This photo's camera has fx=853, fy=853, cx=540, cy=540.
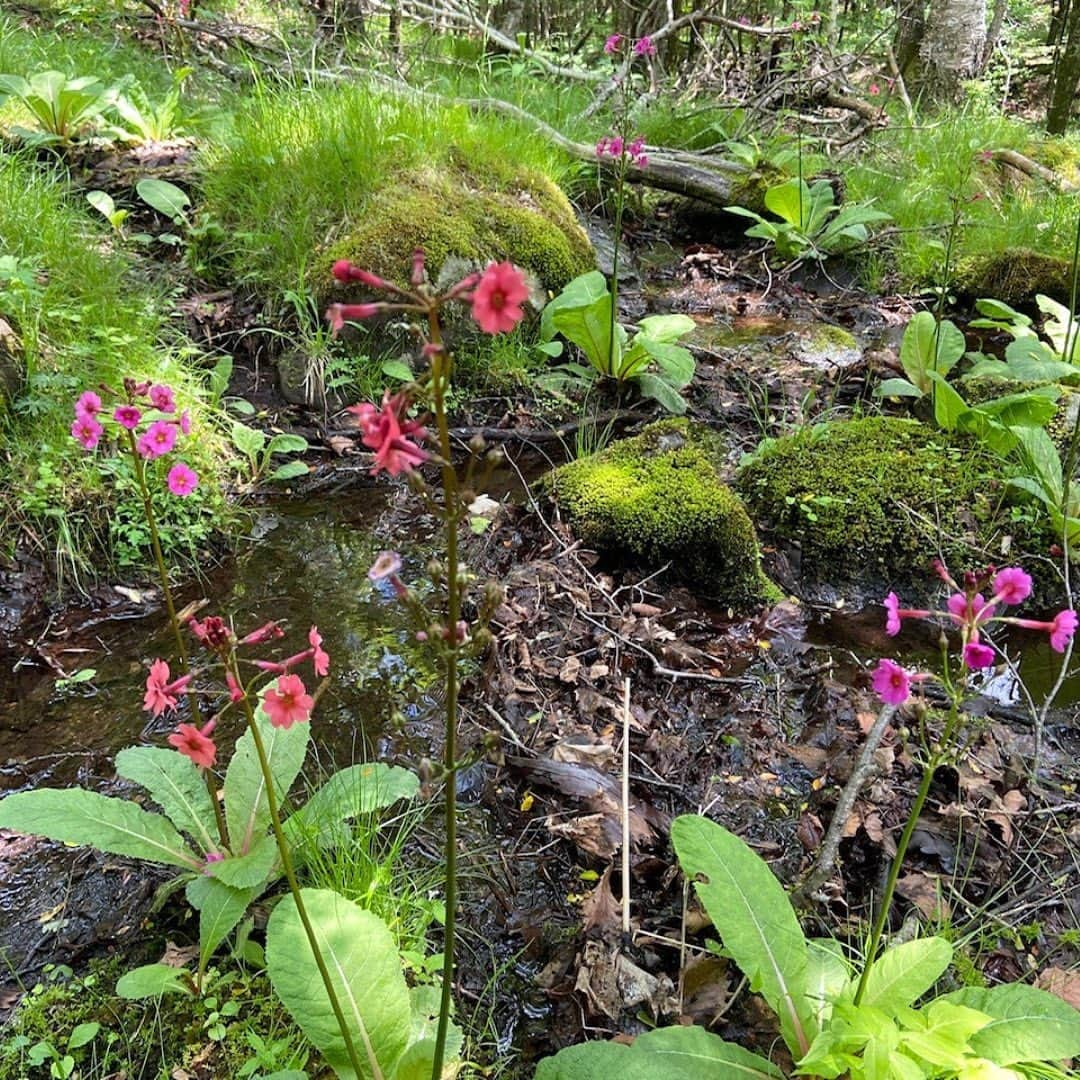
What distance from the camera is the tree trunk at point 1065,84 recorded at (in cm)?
879

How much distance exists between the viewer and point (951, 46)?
8.56m

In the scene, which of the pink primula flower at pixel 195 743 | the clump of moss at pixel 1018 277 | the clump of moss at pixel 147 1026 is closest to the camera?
the pink primula flower at pixel 195 743

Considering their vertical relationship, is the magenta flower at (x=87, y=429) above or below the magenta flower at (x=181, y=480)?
above

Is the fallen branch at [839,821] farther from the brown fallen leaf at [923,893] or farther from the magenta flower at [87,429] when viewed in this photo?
the magenta flower at [87,429]

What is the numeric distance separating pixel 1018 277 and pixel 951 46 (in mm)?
5192

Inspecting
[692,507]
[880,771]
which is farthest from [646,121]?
[880,771]

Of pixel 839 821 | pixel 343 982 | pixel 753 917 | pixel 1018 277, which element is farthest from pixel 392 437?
pixel 1018 277

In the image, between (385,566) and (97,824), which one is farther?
(97,824)

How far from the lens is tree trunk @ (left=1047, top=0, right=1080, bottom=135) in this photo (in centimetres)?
879

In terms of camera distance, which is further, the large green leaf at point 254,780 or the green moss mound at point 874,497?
the green moss mound at point 874,497

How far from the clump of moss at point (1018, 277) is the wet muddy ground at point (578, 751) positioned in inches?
109

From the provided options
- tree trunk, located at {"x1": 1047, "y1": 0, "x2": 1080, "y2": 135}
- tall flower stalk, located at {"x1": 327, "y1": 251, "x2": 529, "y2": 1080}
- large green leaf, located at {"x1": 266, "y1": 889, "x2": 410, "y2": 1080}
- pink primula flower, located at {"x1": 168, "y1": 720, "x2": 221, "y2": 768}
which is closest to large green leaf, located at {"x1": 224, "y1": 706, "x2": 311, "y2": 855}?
large green leaf, located at {"x1": 266, "y1": 889, "x2": 410, "y2": 1080}

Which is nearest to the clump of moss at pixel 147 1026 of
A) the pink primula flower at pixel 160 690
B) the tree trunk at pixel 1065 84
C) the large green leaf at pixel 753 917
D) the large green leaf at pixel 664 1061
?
the large green leaf at pixel 664 1061

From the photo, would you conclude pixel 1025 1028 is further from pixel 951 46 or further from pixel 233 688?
pixel 951 46
